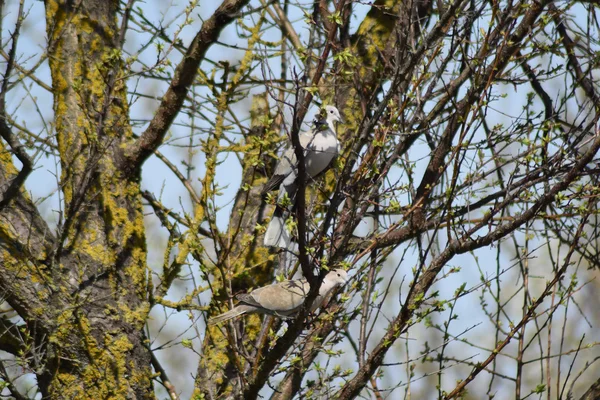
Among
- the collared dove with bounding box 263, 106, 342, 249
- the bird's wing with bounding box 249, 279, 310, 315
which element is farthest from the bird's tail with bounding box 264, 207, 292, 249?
the bird's wing with bounding box 249, 279, 310, 315

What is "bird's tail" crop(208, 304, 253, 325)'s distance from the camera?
307cm

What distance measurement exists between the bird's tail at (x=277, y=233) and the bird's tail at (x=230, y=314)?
19.8 inches

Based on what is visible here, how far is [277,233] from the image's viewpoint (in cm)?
380

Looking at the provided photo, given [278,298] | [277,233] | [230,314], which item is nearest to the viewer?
[230,314]

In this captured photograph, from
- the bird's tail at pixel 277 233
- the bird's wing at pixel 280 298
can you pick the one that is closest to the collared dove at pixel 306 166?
the bird's tail at pixel 277 233

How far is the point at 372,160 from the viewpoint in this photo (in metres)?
2.72

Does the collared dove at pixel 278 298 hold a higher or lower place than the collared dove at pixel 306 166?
lower

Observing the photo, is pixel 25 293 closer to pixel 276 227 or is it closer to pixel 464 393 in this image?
pixel 276 227

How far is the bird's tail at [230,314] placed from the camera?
3.07 metres

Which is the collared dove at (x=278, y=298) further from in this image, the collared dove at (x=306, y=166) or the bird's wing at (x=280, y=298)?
the collared dove at (x=306, y=166)

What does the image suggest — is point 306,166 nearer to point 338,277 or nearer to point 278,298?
point 338,277

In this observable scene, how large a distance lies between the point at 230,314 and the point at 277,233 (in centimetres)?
73

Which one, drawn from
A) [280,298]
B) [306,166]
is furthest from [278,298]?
[306,166]

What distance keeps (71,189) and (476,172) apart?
86.0 inches
